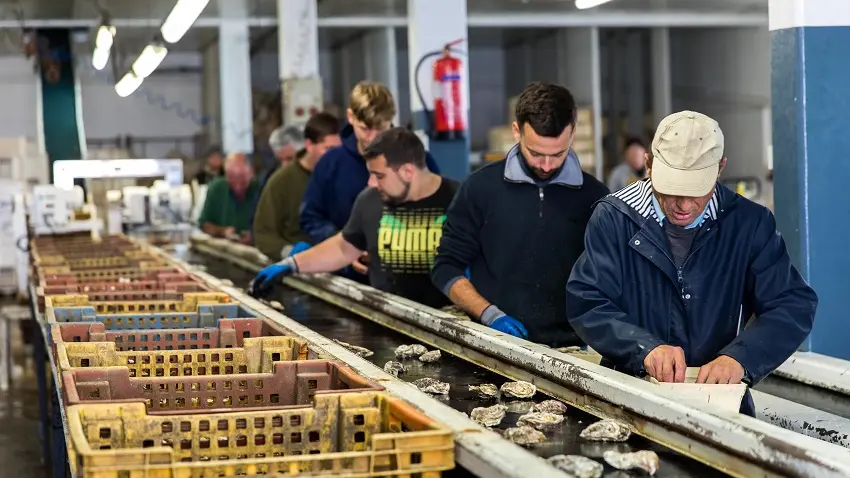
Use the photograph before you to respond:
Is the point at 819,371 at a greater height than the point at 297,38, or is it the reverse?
the point at 297,38

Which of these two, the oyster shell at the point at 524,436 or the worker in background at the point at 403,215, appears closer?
the oyster shell at the point at 524,436

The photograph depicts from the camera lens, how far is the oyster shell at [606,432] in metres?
2.09

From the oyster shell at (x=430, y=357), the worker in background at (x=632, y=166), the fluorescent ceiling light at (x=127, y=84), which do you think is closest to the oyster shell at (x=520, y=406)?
the oyster shell at (x=430, y=357)

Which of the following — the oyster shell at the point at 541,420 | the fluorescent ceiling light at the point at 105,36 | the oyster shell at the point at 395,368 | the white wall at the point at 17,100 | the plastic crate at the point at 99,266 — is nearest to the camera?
the oyster shell at the point at 541,420

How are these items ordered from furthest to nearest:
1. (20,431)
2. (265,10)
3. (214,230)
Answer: (265,10), (214,230), (20,431)

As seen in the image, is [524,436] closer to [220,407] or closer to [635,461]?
[635,461]

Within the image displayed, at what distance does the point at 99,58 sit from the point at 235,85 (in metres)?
1.68

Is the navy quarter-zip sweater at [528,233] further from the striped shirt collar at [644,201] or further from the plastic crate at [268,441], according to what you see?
the plastic crate at [268,441]

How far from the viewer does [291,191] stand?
6.17m

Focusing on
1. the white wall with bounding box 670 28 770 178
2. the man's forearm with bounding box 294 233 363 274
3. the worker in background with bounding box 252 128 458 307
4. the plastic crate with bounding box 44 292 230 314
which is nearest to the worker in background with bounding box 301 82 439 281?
the man's forearm with bounding box 294 233 363 274

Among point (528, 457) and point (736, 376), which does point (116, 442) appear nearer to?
point (528, 457)

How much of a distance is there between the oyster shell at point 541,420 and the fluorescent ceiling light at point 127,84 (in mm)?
11993

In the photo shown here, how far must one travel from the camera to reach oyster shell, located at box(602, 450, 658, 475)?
6.16ft

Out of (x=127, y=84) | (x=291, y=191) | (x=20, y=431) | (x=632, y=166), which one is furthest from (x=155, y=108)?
(x=291, y=191)
